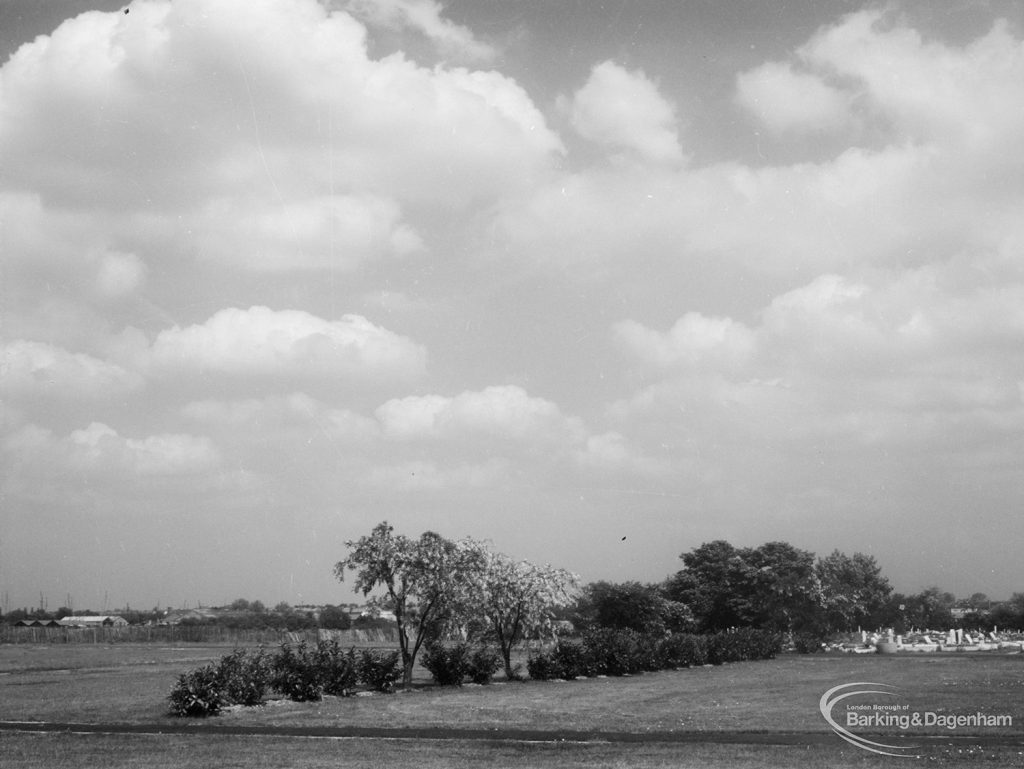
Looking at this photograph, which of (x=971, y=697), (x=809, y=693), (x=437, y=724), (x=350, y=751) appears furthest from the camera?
(x=809, y=693)

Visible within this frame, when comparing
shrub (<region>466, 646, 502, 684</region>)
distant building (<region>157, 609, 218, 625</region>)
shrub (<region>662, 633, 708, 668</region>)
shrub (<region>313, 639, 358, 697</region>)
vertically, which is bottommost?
distant building (<region>157, 609, 218, 625</region>)

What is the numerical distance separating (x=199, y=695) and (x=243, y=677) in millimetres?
1335

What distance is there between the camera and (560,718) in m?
19.9

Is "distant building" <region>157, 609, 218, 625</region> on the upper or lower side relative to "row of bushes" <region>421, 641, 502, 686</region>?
lower

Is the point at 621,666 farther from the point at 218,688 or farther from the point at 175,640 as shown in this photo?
the point at 175,640

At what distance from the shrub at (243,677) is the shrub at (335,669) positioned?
2.28 metres

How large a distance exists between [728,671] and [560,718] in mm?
23181

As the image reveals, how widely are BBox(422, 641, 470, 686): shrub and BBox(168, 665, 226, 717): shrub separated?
10.5 meters

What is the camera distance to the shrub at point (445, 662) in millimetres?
30328

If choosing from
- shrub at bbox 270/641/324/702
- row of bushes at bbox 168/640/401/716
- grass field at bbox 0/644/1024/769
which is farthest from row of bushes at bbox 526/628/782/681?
shrub at bbox 270/641/324/702

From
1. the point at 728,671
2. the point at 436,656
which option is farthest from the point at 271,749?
the point at 728,671

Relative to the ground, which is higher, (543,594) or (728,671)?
(543,594)

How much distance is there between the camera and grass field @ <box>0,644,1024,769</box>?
1377 centimetres

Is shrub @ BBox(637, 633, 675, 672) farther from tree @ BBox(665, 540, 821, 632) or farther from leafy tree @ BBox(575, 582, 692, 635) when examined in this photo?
tree @ BBox(665, 540, 821, 632)
